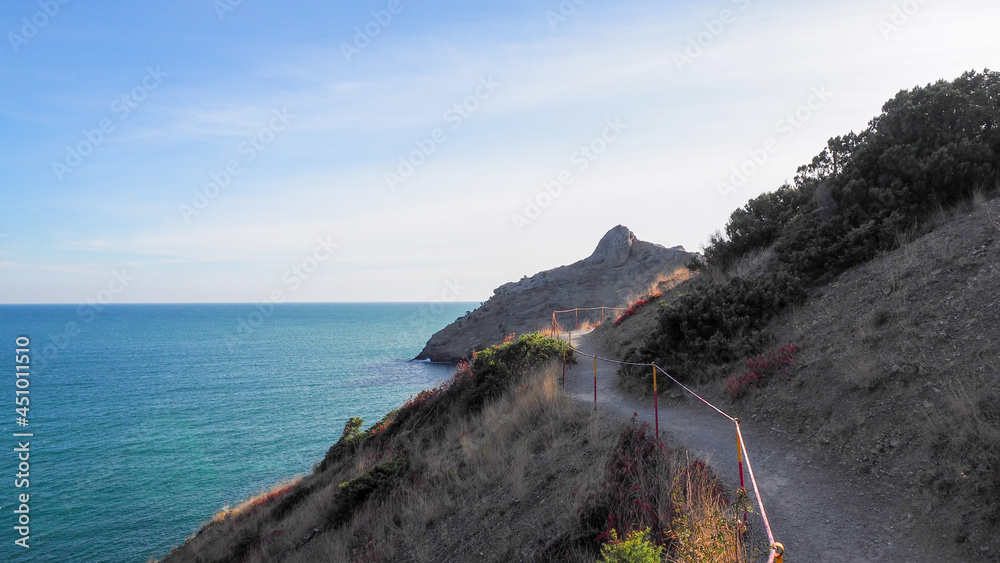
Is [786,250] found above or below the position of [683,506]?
above

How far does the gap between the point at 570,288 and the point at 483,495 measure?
134 feet

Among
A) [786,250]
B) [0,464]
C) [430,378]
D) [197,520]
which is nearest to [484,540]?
[786,250]

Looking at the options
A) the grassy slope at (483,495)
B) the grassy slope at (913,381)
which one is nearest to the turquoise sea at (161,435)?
the grassy slope at (483,495)

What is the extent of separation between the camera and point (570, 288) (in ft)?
164

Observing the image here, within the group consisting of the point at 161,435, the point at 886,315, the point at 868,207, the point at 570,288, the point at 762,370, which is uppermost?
the point at 570,288

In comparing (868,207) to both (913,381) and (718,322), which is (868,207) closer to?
(718,322)

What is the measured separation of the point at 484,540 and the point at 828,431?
5409mm

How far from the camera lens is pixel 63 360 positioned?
6712 cm

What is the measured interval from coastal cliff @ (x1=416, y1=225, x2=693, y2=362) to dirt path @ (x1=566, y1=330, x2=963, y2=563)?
116 ft

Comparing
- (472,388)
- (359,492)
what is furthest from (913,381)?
(472,388)

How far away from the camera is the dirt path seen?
5258mm

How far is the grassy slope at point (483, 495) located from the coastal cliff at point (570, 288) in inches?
1166

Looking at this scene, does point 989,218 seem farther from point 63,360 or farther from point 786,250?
point 63,360

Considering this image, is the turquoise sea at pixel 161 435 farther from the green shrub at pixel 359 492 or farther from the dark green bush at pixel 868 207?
the dark green bush at pixel 868 207
